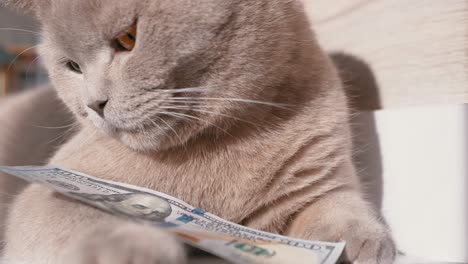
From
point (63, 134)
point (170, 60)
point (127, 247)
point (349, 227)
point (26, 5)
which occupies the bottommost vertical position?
point (349, 227)

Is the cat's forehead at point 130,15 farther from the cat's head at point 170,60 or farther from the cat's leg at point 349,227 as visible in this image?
the cat's leg at point 349,227

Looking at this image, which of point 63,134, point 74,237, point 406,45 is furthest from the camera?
point 63,134

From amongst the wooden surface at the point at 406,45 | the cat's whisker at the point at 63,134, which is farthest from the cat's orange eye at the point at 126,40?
the wooden surface at the point at 406,45

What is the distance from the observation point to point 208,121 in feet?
2.84

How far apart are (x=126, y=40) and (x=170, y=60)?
3.4 inches

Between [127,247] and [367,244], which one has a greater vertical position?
[127,247]

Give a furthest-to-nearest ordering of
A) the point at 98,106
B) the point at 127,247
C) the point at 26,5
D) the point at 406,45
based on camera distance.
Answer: the point at 406,45 < the point at 26,5 < the point at 98,106 < the point at 127,247

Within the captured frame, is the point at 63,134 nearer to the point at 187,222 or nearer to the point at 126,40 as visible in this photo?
the point at 126,40

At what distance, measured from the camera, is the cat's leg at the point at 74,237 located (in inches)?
24.2

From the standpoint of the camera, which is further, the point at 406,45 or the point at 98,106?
the point at 406,45

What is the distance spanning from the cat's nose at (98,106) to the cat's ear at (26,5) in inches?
9.8

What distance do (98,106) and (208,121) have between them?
0.19 metres

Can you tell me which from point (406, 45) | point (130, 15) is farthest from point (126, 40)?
point (406, 45)

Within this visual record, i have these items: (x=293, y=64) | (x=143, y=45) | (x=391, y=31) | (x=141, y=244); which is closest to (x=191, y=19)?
(x=143, y=45)
